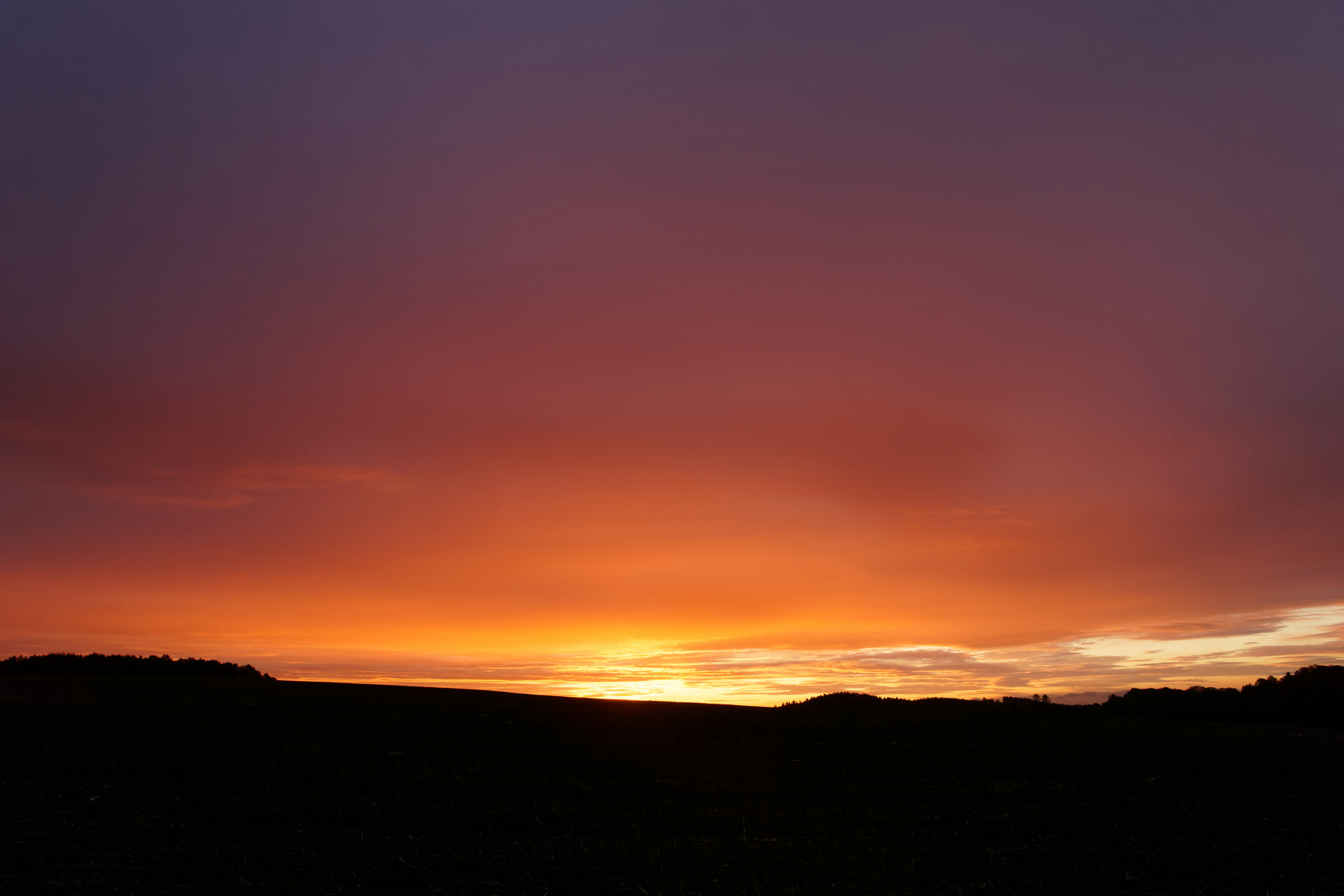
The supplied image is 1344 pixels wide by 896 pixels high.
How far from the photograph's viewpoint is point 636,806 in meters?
16.5

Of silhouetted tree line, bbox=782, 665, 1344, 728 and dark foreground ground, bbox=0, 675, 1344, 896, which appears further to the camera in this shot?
silhouetted tree line, bbox=782, 665, 1344, 728

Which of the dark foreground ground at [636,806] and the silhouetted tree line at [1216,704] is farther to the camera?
the silhouetted tree line at [1216,704]

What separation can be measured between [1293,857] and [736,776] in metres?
10.9

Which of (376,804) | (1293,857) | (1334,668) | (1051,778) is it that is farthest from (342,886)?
(1334,668)

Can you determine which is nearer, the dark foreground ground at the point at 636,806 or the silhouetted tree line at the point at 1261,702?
the dark foreground ground at the point at 636,806

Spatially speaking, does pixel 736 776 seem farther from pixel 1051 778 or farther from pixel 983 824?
pixel 1051 778

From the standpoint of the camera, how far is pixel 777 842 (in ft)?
45.8

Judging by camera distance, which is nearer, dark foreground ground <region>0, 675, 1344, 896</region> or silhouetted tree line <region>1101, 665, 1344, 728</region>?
dark foreground ground <region>0, 675, 1344, 896</region>

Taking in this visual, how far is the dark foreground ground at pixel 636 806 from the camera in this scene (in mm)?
11859

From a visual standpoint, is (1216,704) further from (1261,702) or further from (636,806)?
(636,806)

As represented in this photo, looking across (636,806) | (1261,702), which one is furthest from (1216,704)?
(636,806)

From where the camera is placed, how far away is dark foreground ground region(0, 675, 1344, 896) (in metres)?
11.9

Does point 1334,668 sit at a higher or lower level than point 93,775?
higher

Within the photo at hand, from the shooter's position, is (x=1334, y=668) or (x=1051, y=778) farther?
(x=1334, y=668)
